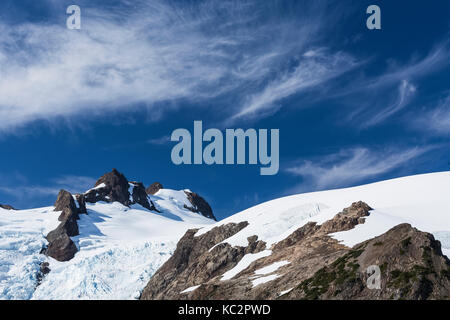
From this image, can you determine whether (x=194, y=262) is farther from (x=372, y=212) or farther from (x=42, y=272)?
(x=42, y=272)

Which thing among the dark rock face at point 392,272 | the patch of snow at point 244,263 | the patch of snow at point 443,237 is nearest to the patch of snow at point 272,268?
the patch of snow at point 244,263

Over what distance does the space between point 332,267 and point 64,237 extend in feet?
435

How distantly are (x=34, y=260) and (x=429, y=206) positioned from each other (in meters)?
121

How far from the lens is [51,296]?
408 ft

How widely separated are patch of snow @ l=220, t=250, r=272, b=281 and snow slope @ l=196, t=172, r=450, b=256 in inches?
177

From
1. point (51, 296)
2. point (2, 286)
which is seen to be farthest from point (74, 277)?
point (2, 286)

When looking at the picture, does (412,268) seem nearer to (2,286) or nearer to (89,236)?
(2,286)

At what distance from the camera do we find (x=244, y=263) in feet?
275

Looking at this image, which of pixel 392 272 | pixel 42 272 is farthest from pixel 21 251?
pixel 392 272

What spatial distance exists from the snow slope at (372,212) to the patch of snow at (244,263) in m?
4.50

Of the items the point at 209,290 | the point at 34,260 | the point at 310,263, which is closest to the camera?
the point at 310,263

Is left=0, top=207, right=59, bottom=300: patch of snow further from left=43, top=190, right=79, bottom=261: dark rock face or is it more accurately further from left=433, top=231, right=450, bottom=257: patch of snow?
left=433, top=231, right=450, bottom=257: patch of snow

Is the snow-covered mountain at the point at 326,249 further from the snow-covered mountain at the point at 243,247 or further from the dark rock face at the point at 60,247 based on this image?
the dark rock face at the point at 60,247

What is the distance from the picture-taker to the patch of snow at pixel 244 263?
264 feet
